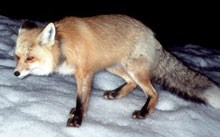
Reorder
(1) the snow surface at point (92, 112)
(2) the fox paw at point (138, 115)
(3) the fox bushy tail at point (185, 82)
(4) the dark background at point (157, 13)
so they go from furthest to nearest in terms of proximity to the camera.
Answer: (4) the dark background at point (157, 13), (3) the fox bushy tail at point (185, 82), (2) the fox paw at point (138, 115), (1) the snow surface at point (92, 112)

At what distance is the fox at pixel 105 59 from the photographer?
3799mm

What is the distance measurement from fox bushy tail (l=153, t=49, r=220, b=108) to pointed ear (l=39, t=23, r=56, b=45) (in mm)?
1417

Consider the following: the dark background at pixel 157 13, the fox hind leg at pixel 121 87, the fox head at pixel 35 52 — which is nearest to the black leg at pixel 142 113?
the fox hind leg at pixel 121 87

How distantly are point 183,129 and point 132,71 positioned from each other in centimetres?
89

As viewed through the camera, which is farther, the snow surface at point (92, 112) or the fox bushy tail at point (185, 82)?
the fox bushy tail at point (185, 82)

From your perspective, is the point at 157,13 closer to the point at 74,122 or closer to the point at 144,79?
the point at 144,79

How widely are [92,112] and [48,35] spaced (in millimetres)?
996

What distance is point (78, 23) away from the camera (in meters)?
4.13

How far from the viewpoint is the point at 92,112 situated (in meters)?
4.13

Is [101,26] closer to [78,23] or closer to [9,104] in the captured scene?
[78,23]

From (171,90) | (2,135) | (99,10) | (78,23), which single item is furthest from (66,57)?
(99,10)

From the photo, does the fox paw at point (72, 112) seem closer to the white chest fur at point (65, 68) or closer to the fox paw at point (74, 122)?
the fox paw at point (74, 122)

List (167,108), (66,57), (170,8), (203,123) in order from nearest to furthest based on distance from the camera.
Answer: (66,57), (203,123), (167,108), (170,8)

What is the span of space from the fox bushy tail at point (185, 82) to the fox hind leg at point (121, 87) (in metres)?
0.35
